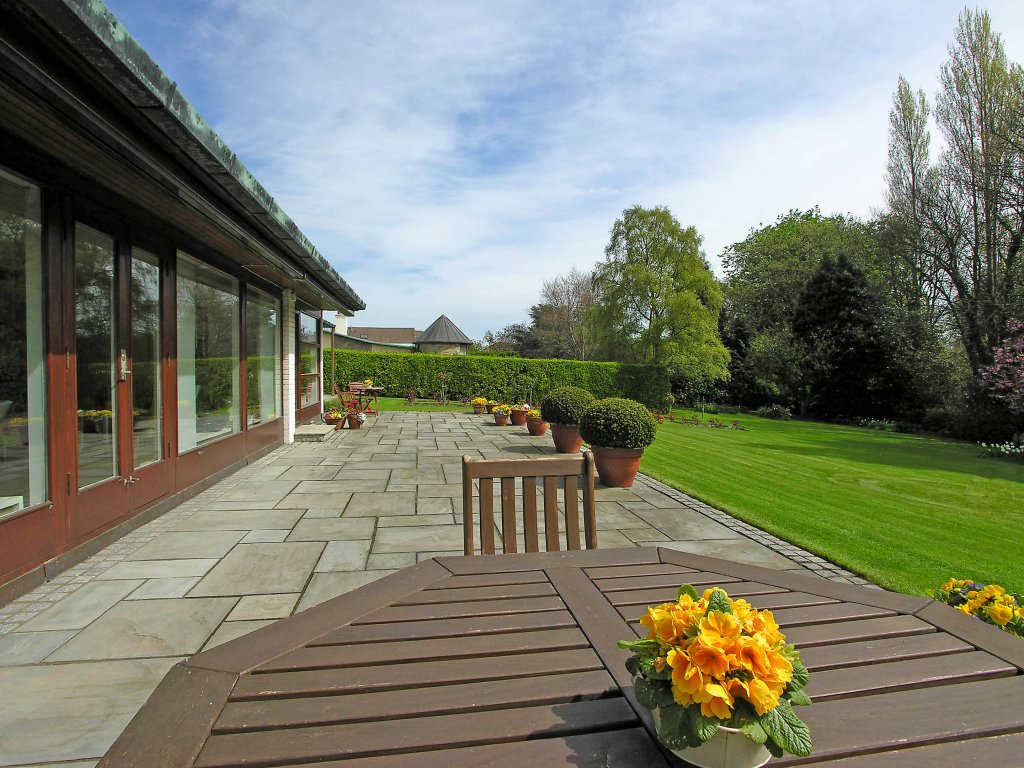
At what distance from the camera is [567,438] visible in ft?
23.6

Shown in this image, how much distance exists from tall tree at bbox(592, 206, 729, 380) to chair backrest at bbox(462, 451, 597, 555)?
18006 mm

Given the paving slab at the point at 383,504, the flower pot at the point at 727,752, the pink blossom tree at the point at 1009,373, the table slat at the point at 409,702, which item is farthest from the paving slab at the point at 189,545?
the pink blossom tree at the point at 1009,373

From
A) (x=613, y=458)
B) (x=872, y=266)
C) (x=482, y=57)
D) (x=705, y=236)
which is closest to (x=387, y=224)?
(x=482, y=57)

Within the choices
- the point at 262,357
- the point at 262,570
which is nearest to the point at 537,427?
the point at 262,357

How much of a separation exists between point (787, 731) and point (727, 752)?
0.29 ft

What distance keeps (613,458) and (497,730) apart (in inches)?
182

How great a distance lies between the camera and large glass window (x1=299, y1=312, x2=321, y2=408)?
9133mm

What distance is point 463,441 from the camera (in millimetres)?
8438

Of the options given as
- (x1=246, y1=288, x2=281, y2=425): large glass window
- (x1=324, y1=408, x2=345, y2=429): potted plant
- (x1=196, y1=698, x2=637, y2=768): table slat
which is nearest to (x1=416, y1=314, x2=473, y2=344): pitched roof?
Result: (x1=324, y1=408, x2=345, y2=429): potted plant

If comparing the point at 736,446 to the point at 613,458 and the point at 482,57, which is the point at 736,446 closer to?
the point at 613,458

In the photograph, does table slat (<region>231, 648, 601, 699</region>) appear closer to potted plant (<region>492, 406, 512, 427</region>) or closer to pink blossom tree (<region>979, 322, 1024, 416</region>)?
potted plant (<region>492, 406, 512, 427</region>)

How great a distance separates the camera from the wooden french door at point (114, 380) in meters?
3.16

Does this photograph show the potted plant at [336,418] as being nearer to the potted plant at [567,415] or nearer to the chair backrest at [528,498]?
the potted plant at [567,415]

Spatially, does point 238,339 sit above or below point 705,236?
below
